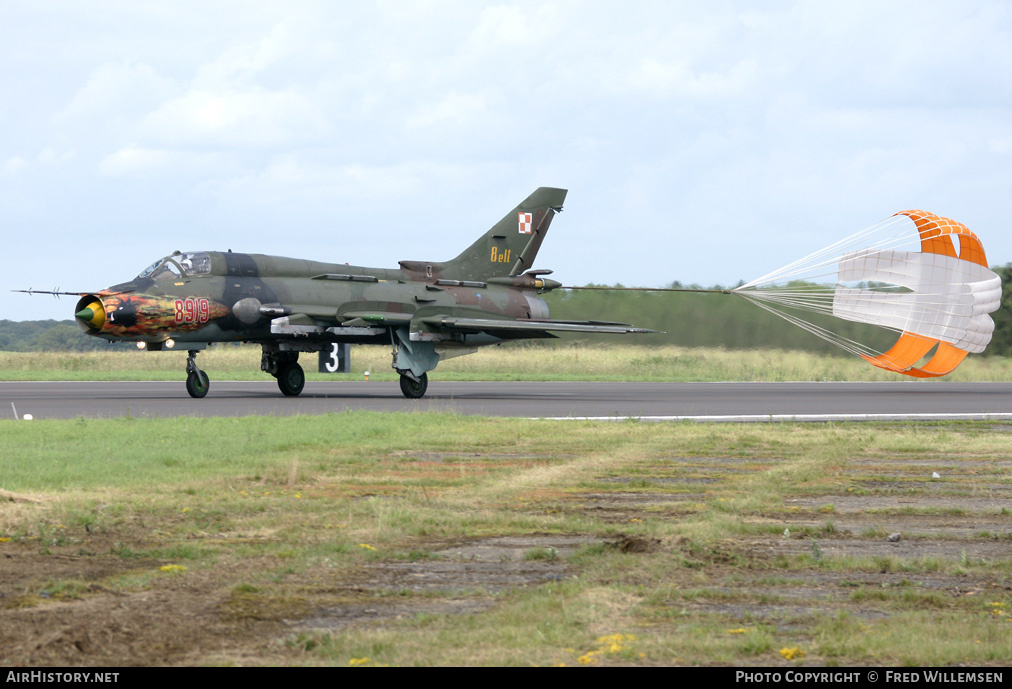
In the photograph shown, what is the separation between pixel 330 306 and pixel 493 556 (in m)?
20.1

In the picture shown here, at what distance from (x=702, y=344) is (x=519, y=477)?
3267cm

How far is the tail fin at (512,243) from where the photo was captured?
101 feet

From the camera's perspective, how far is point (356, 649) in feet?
16.0

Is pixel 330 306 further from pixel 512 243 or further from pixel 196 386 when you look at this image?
pixel 512 243

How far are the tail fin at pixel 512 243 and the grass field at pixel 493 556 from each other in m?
17.1

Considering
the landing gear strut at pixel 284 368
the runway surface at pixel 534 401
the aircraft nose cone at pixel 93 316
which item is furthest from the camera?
the landing gear strut at pixel 284 368

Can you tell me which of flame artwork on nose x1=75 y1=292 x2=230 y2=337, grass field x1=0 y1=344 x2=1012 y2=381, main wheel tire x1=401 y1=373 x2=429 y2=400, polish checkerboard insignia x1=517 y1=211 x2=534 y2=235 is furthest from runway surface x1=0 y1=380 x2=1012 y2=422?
grass field x1=0 y1=344 x2=1012 y2=381

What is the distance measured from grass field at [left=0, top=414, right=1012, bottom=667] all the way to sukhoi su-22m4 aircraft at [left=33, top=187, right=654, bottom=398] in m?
10.1

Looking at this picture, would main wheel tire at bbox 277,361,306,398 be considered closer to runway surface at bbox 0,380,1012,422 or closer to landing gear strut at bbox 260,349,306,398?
landing gear strut at bbox 260,349,306,398

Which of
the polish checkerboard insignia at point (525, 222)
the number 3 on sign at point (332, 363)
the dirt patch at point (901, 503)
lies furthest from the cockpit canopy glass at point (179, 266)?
the dirt patch at point (901, 503)

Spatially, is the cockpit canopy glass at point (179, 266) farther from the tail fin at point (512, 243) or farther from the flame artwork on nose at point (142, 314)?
the tail fin at point (512, 243)

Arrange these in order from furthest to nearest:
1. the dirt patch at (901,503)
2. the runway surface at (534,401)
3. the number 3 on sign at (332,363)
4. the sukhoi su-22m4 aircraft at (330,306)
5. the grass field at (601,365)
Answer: the grass field at (601,365) → the number 3 on sign at (332,363) → the sukhoi su-22m4 aircraft at (330,306) → the runway surface at (534,401) → the dirt patch at (901,503)
